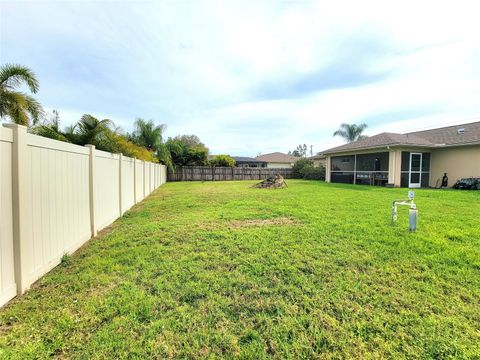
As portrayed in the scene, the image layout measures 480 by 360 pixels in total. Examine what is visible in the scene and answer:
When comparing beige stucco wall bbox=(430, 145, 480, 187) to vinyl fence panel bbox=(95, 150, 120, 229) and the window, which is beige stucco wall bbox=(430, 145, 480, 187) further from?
vinyl fence panel bbox=(95, 150, 120, 229)

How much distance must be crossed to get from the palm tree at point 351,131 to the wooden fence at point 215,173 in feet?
42.4

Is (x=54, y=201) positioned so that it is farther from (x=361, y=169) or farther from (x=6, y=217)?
(x=361, y=169)

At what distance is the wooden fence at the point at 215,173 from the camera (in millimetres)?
23508

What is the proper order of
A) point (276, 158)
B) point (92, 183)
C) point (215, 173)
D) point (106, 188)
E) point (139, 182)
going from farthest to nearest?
1. point (276, 158)
2. point (215, 173)
3. point (139, 182)
4. point (106, 188)
5. point (92, 183)

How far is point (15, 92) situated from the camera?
7.66 m

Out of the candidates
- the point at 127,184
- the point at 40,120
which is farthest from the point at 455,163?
the point at 40,120

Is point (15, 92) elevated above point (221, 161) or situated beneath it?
elevated above

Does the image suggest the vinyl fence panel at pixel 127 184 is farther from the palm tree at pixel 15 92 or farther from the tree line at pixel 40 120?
the palm tree at pixel 15 92

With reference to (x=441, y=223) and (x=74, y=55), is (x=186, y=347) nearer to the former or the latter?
(x=441, y=223)

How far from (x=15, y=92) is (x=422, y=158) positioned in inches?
828

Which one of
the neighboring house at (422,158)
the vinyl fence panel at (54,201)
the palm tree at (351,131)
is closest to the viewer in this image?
the vinyl fence panel at (54,201)

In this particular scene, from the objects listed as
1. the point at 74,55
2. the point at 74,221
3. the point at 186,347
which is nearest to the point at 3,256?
the point at 74,221

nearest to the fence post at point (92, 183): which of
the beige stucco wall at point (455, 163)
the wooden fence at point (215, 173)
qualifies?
the beige stucco wall at point (455, 163)

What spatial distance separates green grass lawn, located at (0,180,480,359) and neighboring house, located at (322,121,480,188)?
11.6 meters
